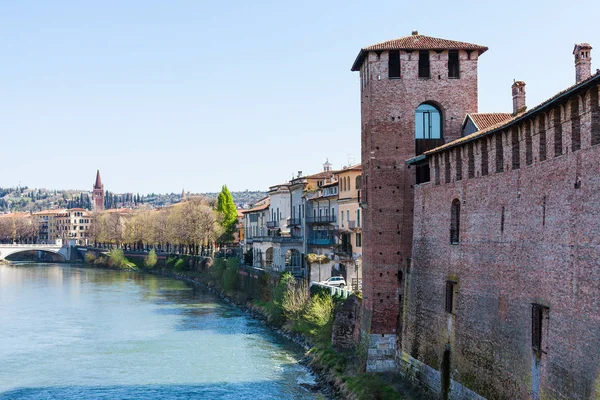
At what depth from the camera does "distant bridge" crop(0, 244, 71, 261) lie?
124 m

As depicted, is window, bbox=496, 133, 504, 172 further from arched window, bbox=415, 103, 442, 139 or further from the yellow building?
the yellow building

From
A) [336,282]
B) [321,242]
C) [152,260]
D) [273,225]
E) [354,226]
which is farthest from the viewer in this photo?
[152,260]

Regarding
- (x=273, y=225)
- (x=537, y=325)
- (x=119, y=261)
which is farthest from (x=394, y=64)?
(x=119, y=261)

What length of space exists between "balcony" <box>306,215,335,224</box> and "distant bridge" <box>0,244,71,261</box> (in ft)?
267

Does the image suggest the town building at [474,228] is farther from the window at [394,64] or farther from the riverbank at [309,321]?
the riverbank at [309,321]

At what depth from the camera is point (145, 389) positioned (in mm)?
30812

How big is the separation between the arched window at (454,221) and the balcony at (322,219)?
2632 centimetres

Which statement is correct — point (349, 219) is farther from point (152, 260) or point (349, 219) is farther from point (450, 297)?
point (152, 260)

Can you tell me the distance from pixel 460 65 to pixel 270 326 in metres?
22.8

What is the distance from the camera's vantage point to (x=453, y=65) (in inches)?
1137

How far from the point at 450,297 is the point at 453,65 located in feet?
31.0

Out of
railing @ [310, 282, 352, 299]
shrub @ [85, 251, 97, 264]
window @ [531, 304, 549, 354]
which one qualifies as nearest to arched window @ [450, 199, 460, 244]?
window @ [531, 304, 549, 354]

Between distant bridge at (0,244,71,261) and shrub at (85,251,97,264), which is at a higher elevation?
distant bridge at (0,244,71,261)

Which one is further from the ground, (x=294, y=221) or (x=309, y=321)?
(x=294, y=221)
